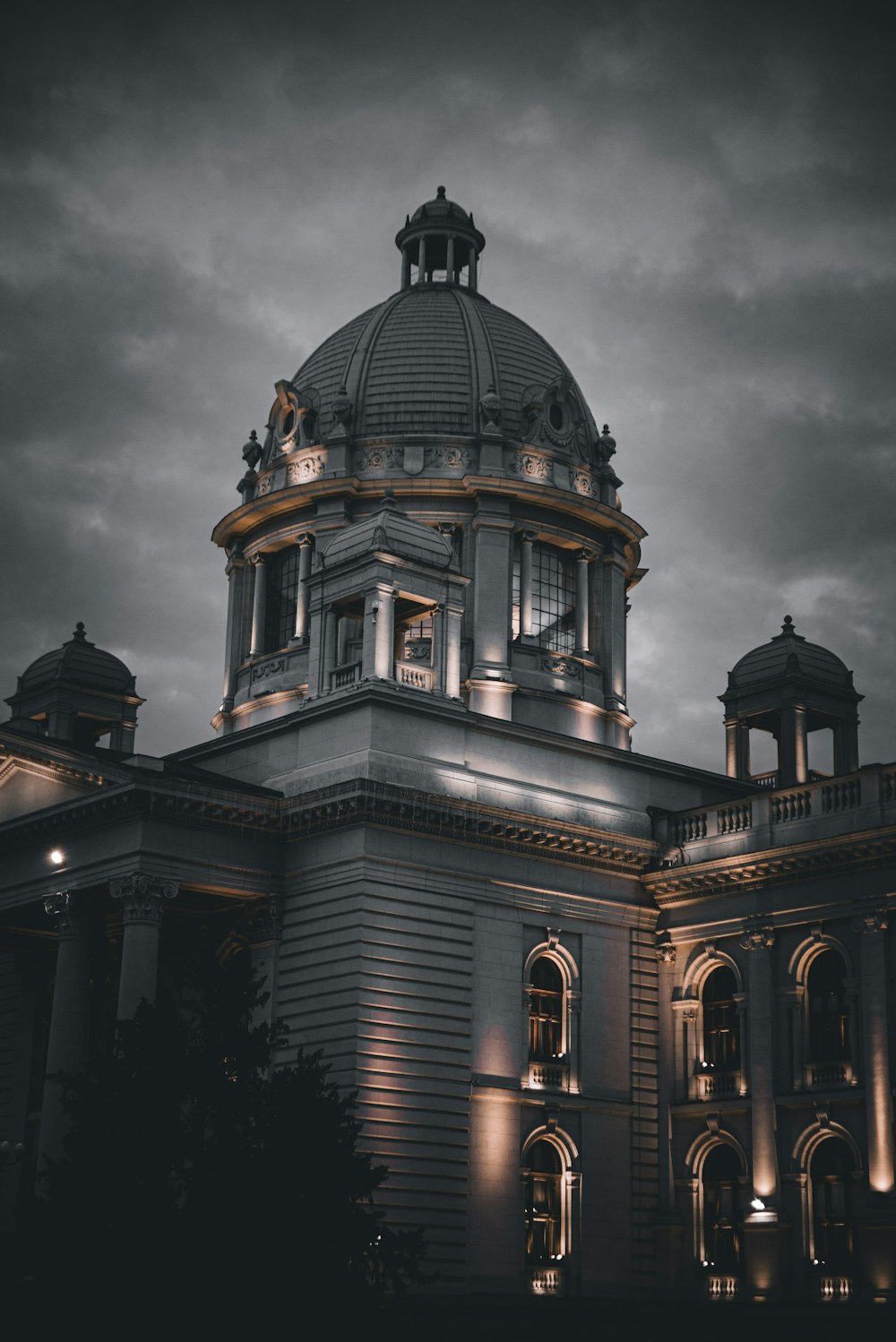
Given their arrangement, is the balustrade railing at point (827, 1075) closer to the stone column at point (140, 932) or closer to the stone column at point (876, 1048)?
the stone column at point (876, 1048)

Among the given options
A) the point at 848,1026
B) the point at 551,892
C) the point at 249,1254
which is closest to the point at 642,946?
the point at 551,892

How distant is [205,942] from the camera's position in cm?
5069

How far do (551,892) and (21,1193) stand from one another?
18.6 metres

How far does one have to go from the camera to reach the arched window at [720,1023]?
164ft

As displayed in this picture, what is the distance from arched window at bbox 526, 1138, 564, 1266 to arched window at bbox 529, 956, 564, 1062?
2.30m

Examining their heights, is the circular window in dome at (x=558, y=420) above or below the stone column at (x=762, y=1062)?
above

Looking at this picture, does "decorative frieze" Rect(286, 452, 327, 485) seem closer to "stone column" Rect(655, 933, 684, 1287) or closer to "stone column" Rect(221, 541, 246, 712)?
"stone column" Rect(221, 541, 246, 712)

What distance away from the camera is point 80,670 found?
6550cm

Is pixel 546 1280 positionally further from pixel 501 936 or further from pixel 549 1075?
pixel 501 936

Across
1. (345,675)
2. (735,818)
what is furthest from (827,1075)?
(345,675)

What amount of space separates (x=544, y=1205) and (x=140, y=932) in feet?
41.5

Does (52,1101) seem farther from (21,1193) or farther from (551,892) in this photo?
(551,892)

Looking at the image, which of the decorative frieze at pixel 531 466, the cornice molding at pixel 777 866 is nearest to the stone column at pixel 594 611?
the decorative frieze at pixel 531 466

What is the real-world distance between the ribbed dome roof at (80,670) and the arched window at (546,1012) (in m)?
22.6
